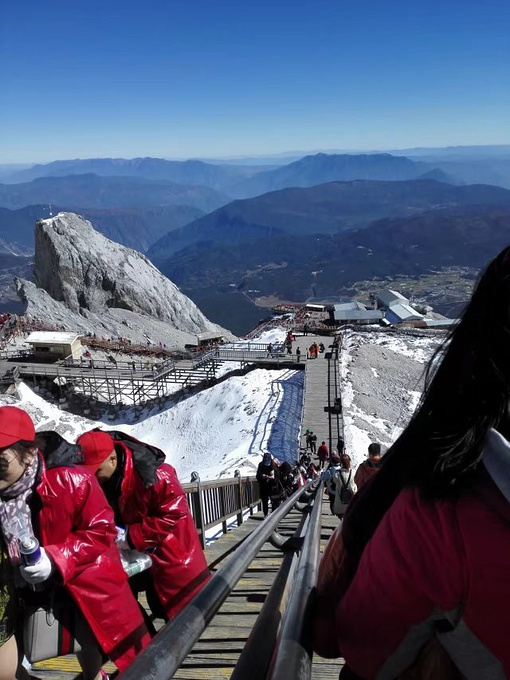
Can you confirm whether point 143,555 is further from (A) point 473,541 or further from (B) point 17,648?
(A) point 473,541

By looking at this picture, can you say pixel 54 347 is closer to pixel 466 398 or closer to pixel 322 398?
pixel 322 398

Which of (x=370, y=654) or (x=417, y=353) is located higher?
(x=370, y=654)

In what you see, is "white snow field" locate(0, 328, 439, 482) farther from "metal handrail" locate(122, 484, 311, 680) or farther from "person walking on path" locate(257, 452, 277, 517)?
"metal handrail" locate(122, 484, 311, 680)

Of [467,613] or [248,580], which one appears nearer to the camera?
[467,613]

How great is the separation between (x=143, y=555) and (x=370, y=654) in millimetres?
2581

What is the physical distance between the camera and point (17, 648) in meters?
2.62

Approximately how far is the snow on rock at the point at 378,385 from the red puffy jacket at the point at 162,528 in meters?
14.7

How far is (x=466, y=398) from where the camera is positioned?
4.41ft

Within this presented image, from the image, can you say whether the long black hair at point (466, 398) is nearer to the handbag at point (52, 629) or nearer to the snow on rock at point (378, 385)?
the handbag at point (52, 629)

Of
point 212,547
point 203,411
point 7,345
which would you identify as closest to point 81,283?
point 7,345

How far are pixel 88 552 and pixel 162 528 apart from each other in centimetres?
113

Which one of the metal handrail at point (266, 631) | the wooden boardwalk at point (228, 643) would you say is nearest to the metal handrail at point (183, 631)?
the metal handrail at point (266, 631)

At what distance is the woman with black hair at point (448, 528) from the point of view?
1199mm

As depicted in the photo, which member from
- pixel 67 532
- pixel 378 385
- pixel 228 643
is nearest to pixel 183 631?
pixel 67 532
